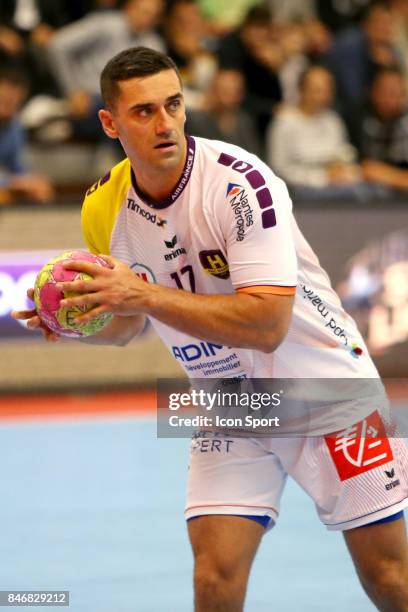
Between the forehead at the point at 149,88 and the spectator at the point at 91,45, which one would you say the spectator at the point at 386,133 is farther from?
the forehead at the point at 149,88

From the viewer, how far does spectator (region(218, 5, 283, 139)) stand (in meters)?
11.2

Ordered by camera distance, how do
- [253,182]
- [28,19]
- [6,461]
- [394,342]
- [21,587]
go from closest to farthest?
1. [253,182]
2. [21,587]
3. [6,461]
4. [394,342]
5. [28,19]

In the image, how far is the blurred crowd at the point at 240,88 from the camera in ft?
34.2

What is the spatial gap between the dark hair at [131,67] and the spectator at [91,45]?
6.81 meters

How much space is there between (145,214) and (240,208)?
370mm

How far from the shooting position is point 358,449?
4047 millimetres

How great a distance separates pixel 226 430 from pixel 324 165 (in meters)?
6.82

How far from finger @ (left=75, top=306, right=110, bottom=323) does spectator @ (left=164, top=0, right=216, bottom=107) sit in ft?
25.5

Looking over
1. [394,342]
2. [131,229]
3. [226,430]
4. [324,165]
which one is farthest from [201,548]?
[324,165]

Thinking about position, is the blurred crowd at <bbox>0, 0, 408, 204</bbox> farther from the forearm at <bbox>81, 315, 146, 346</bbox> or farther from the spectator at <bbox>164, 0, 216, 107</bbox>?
the forearm at <bbox>81, 315, 146, 346</bbox>

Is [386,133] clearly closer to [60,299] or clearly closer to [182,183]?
[182,183]

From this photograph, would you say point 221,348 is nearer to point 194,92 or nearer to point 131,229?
point 131,229

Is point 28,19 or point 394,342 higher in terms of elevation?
point 28,19

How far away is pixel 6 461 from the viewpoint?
319 inches
